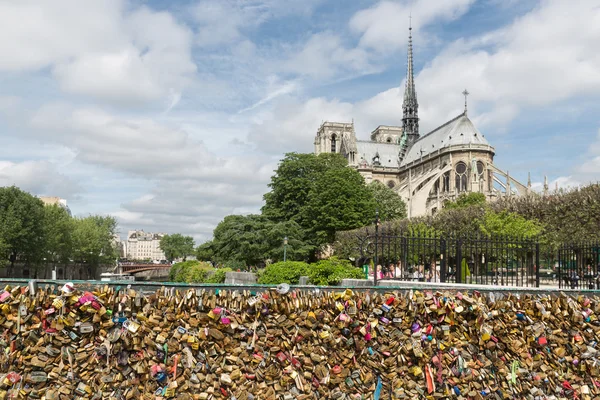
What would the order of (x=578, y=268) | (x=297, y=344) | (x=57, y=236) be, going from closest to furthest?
(x=297, y=344) < (x=578, y=268) < (x=57, y=236)

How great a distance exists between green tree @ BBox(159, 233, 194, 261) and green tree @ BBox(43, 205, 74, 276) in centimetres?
10885

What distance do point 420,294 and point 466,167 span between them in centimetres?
8813

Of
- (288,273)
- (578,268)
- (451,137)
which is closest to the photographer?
(578,268)

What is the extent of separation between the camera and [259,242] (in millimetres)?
45812

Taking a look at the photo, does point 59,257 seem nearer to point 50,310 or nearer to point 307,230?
point 307,230

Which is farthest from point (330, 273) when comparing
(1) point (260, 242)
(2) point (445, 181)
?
(2) point (445, 181)

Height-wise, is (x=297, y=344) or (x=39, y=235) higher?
(x=39, y=235)

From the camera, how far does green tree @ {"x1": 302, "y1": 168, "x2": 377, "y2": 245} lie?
52594mm

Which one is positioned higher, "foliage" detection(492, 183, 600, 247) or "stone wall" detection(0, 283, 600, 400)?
"foliage" detection(492, 183, 600, 247)

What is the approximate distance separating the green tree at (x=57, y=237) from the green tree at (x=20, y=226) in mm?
2028

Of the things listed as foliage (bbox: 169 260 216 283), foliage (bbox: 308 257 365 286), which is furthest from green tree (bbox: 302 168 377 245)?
foliage (bbox: 308 257 365 286)

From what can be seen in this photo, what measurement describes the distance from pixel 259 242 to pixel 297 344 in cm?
4021

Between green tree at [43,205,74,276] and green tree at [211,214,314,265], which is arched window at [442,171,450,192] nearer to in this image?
green tree at [211,214,314,265]

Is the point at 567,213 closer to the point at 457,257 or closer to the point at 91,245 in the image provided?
the point at 457,257
